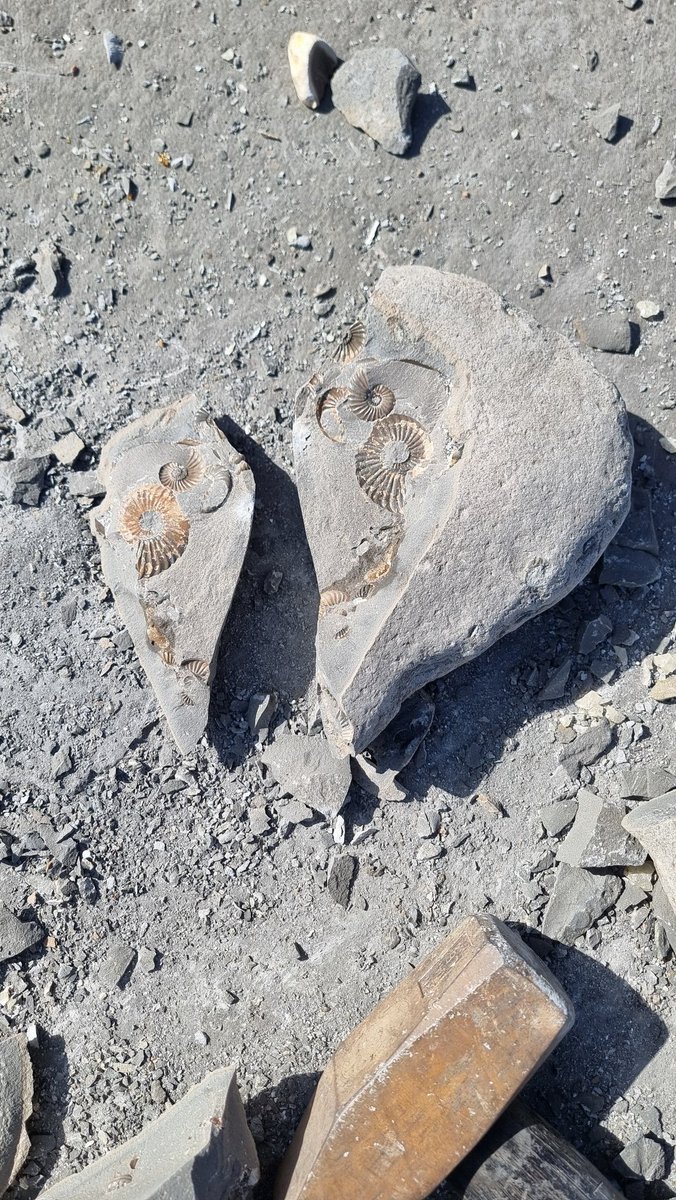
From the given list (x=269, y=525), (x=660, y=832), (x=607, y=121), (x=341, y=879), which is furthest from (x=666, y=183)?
(x=341, y=879)

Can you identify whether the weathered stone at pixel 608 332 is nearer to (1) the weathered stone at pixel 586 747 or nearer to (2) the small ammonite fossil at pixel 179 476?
(1) the weathered stone at pixel 586 747

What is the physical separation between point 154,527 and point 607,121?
2537mm

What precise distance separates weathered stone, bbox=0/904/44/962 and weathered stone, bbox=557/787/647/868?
220 centimetres

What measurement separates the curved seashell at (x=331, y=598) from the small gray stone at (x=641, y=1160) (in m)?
2.50

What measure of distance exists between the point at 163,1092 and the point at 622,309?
3.79 meters

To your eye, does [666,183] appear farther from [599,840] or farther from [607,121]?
[599,840]

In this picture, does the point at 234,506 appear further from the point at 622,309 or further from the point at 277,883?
the point at 622,309

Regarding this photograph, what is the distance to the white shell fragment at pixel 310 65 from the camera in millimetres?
3600

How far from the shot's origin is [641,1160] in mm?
3553

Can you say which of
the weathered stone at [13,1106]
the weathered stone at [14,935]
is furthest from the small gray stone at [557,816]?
the weathered stone at [13,1106]

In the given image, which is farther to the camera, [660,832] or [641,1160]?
[641,1160]

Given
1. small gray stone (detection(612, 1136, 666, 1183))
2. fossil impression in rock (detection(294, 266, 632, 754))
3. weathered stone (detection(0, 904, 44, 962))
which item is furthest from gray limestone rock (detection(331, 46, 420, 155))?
small gray stone (detection(612, 1136, 666, 1183))

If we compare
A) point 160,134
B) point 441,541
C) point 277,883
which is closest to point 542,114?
point 160,134

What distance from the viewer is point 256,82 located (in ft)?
12.1
